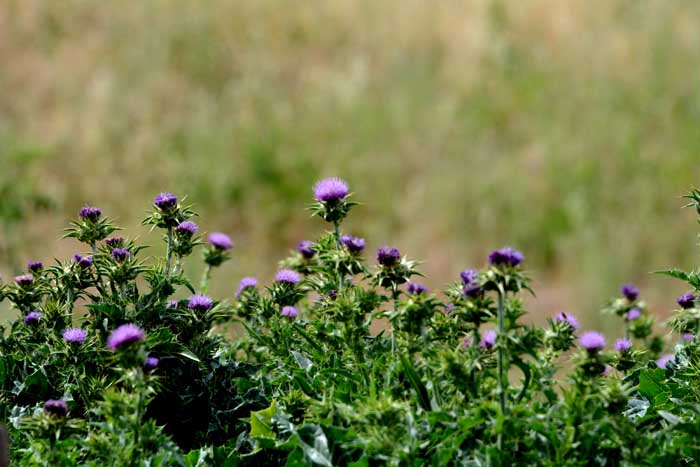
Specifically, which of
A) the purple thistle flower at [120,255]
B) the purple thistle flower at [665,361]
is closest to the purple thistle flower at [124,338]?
the purple thistle flower at [120,255]

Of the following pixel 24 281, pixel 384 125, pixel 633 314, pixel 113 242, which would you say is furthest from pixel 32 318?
pixel 384 125

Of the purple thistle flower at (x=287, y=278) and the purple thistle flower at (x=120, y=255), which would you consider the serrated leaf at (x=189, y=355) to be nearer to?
the purple thistle flower at (x=120, y=255)

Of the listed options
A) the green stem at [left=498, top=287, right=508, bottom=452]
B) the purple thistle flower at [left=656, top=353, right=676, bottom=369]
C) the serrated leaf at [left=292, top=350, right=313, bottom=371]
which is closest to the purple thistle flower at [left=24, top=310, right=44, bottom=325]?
the serrated leaf at [left=292, top=350, right=313, bottom=371]

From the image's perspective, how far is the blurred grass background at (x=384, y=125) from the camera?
852 centimetres

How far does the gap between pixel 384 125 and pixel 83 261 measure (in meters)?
7.35

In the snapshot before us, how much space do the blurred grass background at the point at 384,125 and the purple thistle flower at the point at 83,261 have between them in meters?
4.25

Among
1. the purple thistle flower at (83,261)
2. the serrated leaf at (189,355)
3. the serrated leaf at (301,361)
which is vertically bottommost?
the serrated leaf at (189,355)

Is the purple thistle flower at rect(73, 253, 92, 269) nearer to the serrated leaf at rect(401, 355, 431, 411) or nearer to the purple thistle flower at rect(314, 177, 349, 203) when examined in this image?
the purple thistle flower at rect(314, 177, 349, 203)

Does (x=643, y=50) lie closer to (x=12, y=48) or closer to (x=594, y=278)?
(x=594, y=278)

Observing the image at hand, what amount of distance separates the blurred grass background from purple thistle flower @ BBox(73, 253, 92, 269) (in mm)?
4249

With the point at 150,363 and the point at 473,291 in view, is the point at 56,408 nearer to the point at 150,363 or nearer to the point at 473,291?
the point at 150,363

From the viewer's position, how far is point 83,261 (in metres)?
2.74

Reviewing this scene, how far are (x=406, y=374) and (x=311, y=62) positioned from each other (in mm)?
9469

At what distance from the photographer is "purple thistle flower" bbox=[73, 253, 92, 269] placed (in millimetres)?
2738
